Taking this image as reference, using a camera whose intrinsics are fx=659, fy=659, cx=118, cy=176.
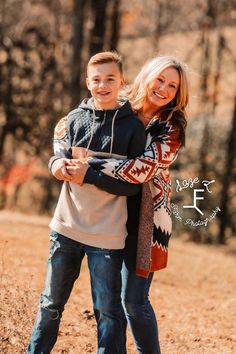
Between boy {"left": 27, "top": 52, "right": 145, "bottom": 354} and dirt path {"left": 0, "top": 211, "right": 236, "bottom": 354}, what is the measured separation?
19.6 inches

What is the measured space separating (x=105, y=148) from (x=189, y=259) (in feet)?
24.2

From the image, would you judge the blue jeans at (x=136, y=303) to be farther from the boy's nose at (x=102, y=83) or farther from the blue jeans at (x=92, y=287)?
the boy's nose at (x=102, y=83)

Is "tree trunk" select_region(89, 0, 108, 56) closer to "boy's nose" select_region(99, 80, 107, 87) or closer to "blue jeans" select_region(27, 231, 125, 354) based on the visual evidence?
"boy's nose" select_region(99, 80, 107, 87)

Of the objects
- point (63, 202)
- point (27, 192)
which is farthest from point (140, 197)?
point (27, 192)

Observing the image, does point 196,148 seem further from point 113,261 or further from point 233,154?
point 113,261

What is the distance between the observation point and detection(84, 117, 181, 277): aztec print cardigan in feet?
11.4

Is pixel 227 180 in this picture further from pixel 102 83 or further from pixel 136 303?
pixel 102 83

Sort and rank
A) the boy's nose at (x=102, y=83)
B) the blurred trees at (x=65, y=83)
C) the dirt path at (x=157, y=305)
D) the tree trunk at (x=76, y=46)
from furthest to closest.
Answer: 1. the blurred trees at (x=65, y=83)
2. the tree trunk at (x=76, y=46)
3. the dirt path at (x=157, y=305)
4. the boy's nose at (x=102, y=83)

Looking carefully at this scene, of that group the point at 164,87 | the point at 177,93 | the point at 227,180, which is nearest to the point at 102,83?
the point at 164,87

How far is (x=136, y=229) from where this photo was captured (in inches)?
143

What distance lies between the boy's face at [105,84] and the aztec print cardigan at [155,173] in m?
0.28

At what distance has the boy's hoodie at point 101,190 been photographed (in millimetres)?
3520

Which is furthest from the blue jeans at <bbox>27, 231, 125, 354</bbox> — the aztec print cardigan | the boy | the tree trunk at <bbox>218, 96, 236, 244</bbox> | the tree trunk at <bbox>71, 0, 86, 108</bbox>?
the tree trunk at <bbox>218, 96, 236, 244</bbox>

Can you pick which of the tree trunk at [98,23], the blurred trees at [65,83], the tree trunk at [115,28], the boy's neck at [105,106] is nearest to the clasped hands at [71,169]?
the boy's neck at [105,106]
